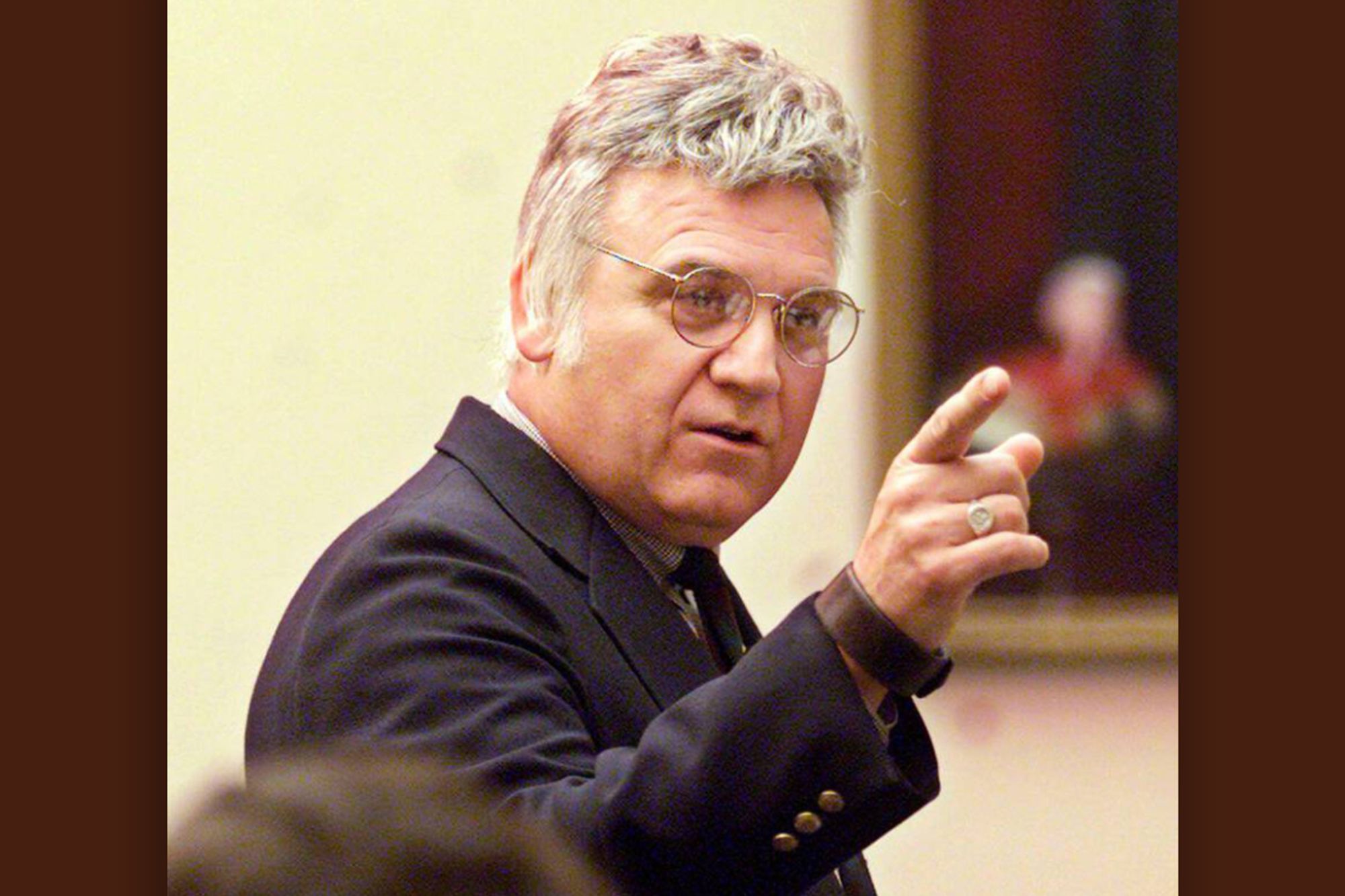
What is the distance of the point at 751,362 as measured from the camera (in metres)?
2.29

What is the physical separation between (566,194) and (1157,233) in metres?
2.24

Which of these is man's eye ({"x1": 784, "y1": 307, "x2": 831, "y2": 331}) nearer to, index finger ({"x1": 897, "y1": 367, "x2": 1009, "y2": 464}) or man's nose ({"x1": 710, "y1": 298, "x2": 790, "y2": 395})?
man's nose ({"x1": 710, "y1": 298, "x2": 790, "y2": 395})

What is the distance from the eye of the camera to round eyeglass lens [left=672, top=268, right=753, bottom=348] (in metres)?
2.28

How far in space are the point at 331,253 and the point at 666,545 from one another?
2.01 metres

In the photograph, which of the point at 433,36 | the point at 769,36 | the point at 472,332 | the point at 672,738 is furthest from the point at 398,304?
the point at 672,738

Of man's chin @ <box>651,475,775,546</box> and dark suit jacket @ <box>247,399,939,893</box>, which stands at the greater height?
man's chin @ <box>651,475,775,546</box>

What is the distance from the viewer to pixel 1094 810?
4363 mm

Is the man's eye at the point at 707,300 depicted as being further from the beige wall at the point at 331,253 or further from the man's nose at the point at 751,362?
the beige wall at the point at 331,253

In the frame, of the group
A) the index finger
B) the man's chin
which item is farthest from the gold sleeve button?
the man's chin

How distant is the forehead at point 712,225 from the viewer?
90.7 inches

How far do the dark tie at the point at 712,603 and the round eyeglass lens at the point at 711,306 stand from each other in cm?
31

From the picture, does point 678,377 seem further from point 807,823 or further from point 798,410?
point 807,823

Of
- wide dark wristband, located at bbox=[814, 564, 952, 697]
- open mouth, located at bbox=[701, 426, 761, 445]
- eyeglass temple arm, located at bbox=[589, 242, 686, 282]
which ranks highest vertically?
eyeglass temple arm, located at bbox=[589, 242, 686, 282]

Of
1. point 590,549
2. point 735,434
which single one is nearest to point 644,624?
point 590,549
